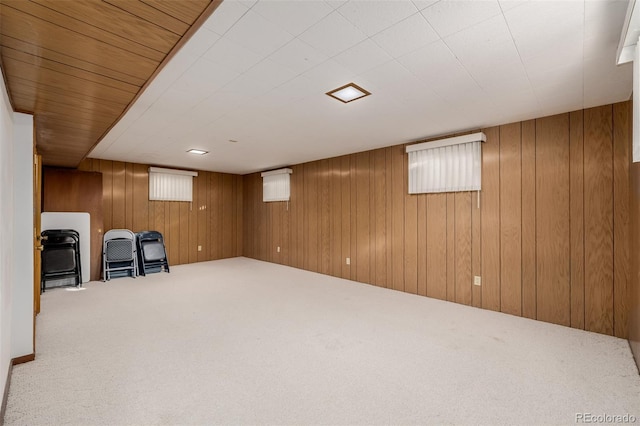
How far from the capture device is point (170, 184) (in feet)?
21.6

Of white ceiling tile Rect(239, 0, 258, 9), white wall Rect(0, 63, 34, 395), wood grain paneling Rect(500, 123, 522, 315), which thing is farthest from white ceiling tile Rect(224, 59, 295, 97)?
wood grain paneling Rect(500, 123, 522, 315)

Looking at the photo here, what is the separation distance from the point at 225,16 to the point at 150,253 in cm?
534

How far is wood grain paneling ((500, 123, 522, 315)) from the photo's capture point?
351 cm

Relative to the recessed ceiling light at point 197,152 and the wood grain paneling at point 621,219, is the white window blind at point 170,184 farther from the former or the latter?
the wood grain paneling at point 621,219

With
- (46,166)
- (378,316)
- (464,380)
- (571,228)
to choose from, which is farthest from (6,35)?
(46,166)

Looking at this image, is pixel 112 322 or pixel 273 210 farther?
pixel 273 210

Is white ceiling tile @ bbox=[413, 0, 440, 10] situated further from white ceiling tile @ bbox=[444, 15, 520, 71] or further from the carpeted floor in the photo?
the carpeted floor

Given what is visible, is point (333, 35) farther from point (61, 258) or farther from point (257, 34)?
point (61, 258)

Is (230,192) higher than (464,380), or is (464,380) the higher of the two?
(230,192)

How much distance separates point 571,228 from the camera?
3168 millimetres

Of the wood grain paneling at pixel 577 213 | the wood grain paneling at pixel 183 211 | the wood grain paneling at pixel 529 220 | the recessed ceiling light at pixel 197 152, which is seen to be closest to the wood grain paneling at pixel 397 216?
the wood grain paneling at pixel 529 220

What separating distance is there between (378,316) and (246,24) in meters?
3.11

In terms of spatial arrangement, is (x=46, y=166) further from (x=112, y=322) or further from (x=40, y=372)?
(x=40, y=372)

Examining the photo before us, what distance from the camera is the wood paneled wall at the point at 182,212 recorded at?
5918mm
